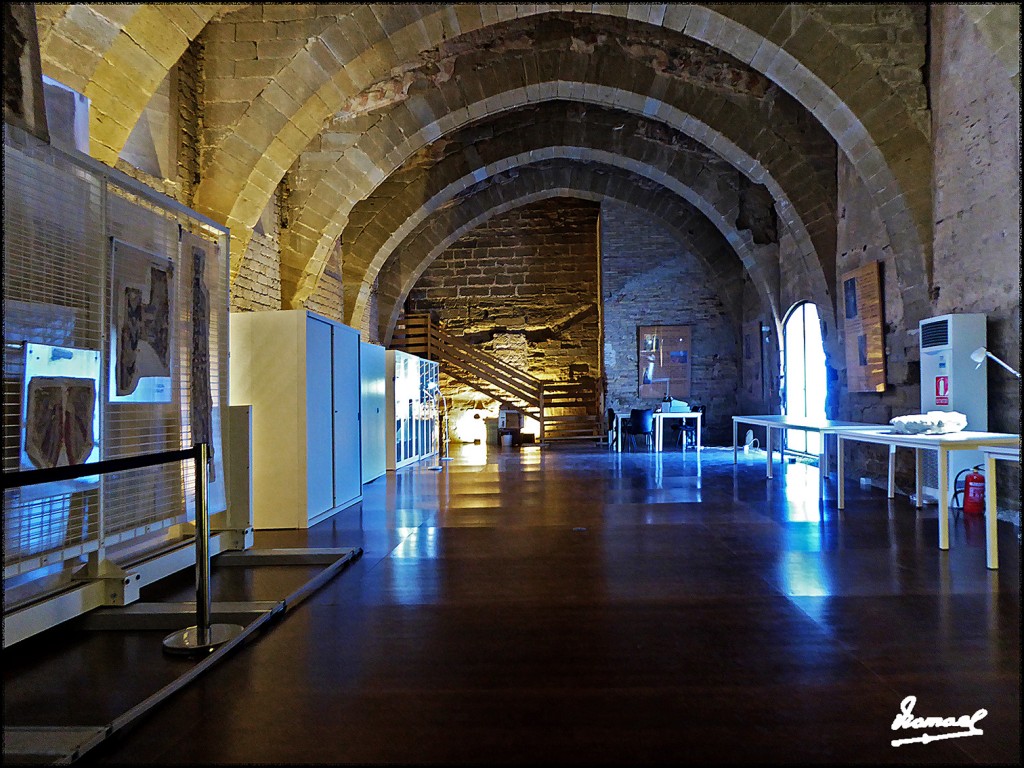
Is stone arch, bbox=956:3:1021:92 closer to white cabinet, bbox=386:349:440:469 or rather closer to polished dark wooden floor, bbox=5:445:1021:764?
polished dark wooden floor, bbox=5:445:1021:764

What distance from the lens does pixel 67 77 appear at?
4.45 meters

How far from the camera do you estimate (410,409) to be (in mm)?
10422

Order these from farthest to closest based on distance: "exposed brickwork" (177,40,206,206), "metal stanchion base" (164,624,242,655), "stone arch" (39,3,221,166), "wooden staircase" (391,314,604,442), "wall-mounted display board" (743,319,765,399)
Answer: "wooden staircase" (391,314,604,442)
"wall-mounted display board" (743,319,765,399)
"exposed brickwork" (177,40,206,206)
"stone arch" (39,3,221,166)
"metal stanchion base" (164,624,242,655)

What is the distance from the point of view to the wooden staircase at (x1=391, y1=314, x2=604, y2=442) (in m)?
15.1

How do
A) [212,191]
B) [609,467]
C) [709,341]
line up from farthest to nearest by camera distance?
[709,341], [609,467], [212,191]

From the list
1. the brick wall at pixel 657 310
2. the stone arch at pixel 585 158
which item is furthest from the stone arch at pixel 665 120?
the brick wall at pixel 657 310

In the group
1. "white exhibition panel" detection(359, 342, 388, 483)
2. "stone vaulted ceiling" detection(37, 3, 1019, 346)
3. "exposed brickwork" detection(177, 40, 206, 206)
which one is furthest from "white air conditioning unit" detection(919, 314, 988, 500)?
"exposed brickwork" detection(177, 40, 206, 206)

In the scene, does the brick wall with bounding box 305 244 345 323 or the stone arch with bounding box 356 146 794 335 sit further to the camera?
the stone arch with bounding box 356 146 794 335

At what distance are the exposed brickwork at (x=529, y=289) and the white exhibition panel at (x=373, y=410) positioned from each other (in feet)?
23.4

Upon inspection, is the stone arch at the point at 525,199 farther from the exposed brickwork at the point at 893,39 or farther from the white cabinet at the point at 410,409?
the exposed brickwork at the point at 893,39

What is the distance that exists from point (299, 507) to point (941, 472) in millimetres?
4760

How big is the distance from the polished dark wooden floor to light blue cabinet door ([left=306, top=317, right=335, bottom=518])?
93 centimetres

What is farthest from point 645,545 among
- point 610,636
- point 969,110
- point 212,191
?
point 212,191

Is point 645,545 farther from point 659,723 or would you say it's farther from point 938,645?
point 659,723
